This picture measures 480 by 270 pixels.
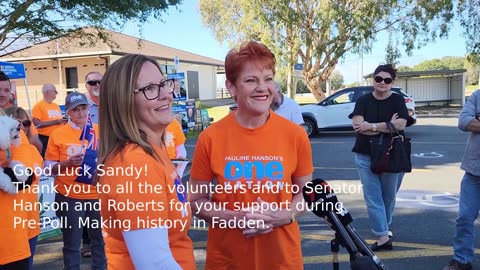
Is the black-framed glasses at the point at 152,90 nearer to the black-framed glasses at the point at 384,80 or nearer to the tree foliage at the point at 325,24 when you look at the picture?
the black-framed glasses at the point at 384,80

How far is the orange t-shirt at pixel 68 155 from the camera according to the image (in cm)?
379

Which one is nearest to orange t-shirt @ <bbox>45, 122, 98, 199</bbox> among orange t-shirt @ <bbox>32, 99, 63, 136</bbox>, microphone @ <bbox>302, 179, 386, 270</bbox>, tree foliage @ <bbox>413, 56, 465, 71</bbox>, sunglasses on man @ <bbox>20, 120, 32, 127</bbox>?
sunglasses on man @ <bbox>20, 120, 32, 127</bbox>

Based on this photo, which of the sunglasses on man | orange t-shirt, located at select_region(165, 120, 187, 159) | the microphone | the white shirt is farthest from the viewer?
the white shirt

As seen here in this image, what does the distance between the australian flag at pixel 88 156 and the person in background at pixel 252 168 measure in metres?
1.60

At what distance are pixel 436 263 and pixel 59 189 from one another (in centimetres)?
381

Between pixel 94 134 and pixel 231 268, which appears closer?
pixel 231 268

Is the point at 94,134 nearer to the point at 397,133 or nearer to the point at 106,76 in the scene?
the point at 106,76

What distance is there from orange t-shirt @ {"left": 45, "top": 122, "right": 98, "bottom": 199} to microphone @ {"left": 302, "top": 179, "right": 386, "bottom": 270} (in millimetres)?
2660

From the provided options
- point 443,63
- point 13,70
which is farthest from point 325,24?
point 443,63

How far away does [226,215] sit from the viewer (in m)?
2.30

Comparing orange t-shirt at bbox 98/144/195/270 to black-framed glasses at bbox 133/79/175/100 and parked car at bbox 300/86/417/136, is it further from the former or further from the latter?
parked car at bbox 300/86/417/136

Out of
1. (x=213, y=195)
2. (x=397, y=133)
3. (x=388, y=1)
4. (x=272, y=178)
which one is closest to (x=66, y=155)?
(x=213, y=195)

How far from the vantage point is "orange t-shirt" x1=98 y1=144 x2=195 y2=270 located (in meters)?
1.50

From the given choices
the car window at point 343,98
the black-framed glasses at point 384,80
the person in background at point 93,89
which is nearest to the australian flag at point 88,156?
the person in background at point 93,89
